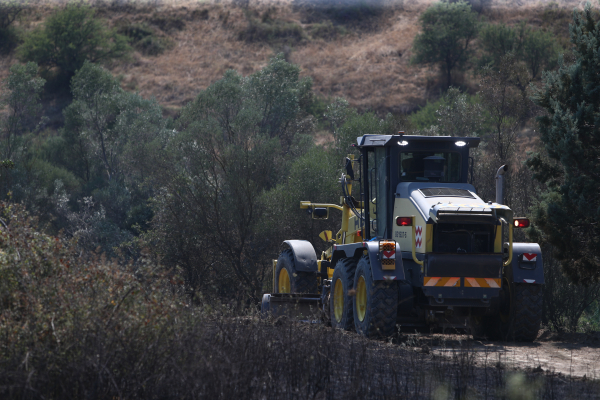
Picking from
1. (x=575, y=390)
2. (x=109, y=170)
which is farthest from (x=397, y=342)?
(x=109, y=170)

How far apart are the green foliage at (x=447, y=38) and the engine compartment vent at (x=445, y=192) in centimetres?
4510

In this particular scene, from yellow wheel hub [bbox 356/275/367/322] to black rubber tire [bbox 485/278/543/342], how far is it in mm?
2048

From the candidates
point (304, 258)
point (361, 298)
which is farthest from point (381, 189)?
point (304, 258)

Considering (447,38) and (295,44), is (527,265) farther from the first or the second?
(295,44)

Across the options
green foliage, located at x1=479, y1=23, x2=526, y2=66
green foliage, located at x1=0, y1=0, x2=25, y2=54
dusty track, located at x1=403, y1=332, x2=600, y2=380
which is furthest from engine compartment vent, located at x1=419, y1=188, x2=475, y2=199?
green foliage, located at x1=0, y1=0, x2=25, y2=54

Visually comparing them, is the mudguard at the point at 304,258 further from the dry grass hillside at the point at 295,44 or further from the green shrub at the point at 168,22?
the green shrub at the point at 168,22

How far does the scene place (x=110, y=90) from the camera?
43.6 m

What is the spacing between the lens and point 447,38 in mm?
54562

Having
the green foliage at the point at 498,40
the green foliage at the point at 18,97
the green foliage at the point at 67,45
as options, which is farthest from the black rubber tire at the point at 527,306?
the green foliage at the point at 67,45

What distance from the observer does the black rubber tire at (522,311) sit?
380 inches

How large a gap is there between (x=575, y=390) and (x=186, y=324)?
3666 millimetres

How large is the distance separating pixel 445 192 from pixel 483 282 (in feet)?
4.64

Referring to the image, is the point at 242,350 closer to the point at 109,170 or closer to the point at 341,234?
the point at 341,234

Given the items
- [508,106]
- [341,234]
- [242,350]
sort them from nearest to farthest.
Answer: [242,350] < [341,234] < [508,106]
